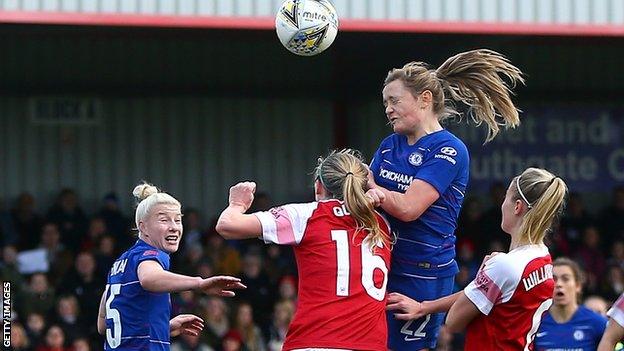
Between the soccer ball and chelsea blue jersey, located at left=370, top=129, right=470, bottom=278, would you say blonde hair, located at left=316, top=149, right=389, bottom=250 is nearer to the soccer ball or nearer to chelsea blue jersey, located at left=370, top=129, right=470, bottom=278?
chelsea blue jersey, located at left=370, top=129, right=470, bottom=278

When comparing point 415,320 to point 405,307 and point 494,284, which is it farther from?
point 494,284

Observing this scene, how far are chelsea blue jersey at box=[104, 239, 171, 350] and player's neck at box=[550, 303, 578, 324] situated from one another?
3.10 m

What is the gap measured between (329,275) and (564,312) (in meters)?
3.05

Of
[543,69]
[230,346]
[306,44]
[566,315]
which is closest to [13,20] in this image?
[230,346]

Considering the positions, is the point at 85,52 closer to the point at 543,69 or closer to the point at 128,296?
the point at 543,69

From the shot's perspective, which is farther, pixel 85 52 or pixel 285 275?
pixel 85 52

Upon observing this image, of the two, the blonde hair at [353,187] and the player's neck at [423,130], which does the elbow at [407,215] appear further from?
the player's neck at [423,130]

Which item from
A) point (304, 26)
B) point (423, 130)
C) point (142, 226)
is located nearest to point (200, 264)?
point (304, 26)

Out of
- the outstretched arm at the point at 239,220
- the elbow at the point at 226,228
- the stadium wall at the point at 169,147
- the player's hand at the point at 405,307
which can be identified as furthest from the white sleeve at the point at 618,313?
the stadium wall at the point at 169,147

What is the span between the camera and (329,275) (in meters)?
6.09

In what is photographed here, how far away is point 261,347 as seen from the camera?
45.3 feet

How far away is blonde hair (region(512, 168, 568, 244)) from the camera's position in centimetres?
590

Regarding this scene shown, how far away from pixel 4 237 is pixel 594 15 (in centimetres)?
720

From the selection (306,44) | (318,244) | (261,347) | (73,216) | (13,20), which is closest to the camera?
(318,244)
